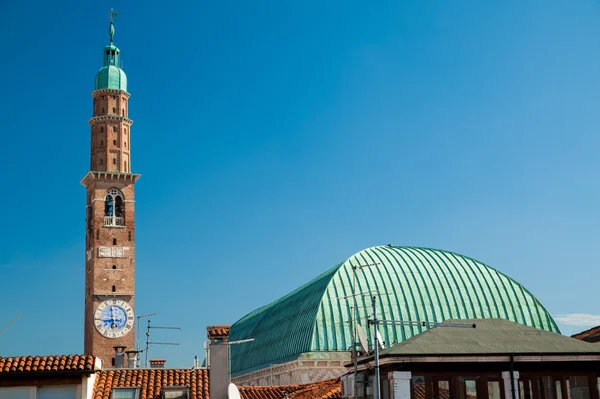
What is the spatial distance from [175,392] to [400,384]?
13.2 m

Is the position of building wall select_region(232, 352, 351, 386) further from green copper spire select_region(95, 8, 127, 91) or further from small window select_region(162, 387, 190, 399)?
green copper spire select_region(95, 8, 127, 91)

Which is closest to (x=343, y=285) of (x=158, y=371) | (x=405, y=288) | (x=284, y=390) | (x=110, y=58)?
(x=405, y=288)

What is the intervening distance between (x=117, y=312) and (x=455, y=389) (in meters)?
68.7

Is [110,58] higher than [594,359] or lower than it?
higher

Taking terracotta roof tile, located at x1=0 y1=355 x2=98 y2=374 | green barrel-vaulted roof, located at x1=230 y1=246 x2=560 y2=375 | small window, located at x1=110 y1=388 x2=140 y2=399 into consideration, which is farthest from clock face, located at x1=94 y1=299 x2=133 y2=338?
terracotta roof tile, located at x1=0 y1=355 x2=98 y2=374

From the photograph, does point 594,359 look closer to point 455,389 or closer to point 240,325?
point 455,389

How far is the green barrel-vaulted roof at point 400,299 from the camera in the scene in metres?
71.0

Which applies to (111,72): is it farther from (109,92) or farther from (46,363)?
(46,363)

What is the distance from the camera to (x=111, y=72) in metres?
108

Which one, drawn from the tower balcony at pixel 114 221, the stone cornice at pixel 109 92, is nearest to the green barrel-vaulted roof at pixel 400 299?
the tower balcony at pixel 114 221

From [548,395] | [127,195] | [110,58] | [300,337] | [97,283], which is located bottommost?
[548,395]

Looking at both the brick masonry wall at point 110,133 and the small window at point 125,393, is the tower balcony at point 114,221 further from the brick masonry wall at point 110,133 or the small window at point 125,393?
the small window at point 125,393

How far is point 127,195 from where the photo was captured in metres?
104

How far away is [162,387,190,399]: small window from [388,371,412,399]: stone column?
485 inches
